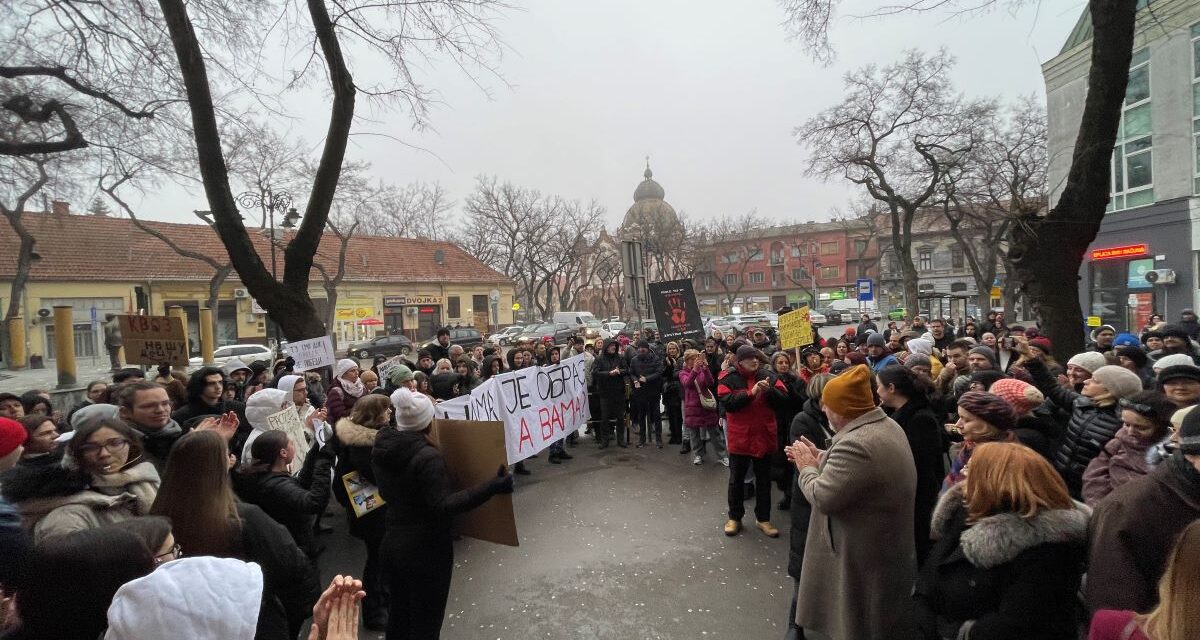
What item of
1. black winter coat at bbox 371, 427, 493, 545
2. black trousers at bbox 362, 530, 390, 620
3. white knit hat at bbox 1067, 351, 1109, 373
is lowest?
black trousers at bbox 362, 530, 390, 620

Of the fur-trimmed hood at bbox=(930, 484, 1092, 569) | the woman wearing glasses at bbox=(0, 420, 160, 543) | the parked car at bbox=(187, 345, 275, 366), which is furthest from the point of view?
the parked car at bbox=(187, 345, 275, 366)

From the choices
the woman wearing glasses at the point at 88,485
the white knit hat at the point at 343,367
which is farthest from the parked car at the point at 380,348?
the woman wearing glasses at the point at 88,485

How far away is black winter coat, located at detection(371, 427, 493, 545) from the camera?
3008 millimetres

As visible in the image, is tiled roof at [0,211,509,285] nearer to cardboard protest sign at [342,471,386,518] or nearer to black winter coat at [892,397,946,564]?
cardboard protest sign at [342,471,386,518]

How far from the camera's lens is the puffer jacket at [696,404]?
7.69 m

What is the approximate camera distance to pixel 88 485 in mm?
2533

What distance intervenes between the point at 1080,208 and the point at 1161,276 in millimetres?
17731

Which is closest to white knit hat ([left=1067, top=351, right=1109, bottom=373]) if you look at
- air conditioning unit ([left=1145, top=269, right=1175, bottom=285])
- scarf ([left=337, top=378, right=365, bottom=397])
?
scarf ([left=337, top=378, right=365, bottom=397])

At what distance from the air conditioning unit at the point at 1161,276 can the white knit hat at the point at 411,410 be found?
23605 mm

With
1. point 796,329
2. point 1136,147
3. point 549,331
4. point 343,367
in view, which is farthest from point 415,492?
point 549,331

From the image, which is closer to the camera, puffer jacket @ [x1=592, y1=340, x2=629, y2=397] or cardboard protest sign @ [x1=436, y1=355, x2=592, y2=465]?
cardboard protest sign @ [x1=436, y1=355, x2=592, y2=465]

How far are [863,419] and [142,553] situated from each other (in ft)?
9.64

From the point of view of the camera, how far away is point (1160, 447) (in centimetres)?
270

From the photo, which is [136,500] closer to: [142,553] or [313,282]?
[142,553]
